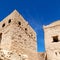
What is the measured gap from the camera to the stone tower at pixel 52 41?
14.2m

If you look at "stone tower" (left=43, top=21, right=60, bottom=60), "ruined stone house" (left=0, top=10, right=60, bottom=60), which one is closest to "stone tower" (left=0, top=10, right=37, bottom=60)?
"ruined stone house" (left=0, top=10, right=60, bottom=60)

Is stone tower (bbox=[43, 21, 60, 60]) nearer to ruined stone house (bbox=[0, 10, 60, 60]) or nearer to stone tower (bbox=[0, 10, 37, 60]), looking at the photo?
ruined stone house (bbox=[0, 10, 60, 60])

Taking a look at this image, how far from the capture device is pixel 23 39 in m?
18.0

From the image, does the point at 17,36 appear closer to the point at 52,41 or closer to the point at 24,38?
the point at 24,38

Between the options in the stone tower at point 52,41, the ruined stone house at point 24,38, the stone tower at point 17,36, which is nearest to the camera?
the stone tower at point 52,41

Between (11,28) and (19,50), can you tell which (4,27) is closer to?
(11,28)

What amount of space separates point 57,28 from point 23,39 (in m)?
4.55

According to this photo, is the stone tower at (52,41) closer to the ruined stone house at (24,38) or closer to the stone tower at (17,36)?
the ruined stone house at (24,38)

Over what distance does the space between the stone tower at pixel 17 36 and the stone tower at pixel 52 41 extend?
11.3 ft

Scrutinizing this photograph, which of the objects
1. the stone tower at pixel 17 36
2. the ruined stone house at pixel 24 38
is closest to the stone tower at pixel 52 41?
the ruined stone house at pixel 24 38

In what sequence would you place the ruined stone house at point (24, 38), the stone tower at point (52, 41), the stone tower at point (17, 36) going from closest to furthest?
the stone tower at point (52, 41)
the ruined stone house at point (24, 38)
the stone tower at point (17, 36)

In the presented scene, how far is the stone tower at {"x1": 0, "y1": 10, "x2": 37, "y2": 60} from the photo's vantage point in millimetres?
16806

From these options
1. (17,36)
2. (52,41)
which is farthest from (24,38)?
(52,41)

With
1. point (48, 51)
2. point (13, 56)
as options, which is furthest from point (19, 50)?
point (13, 56)
